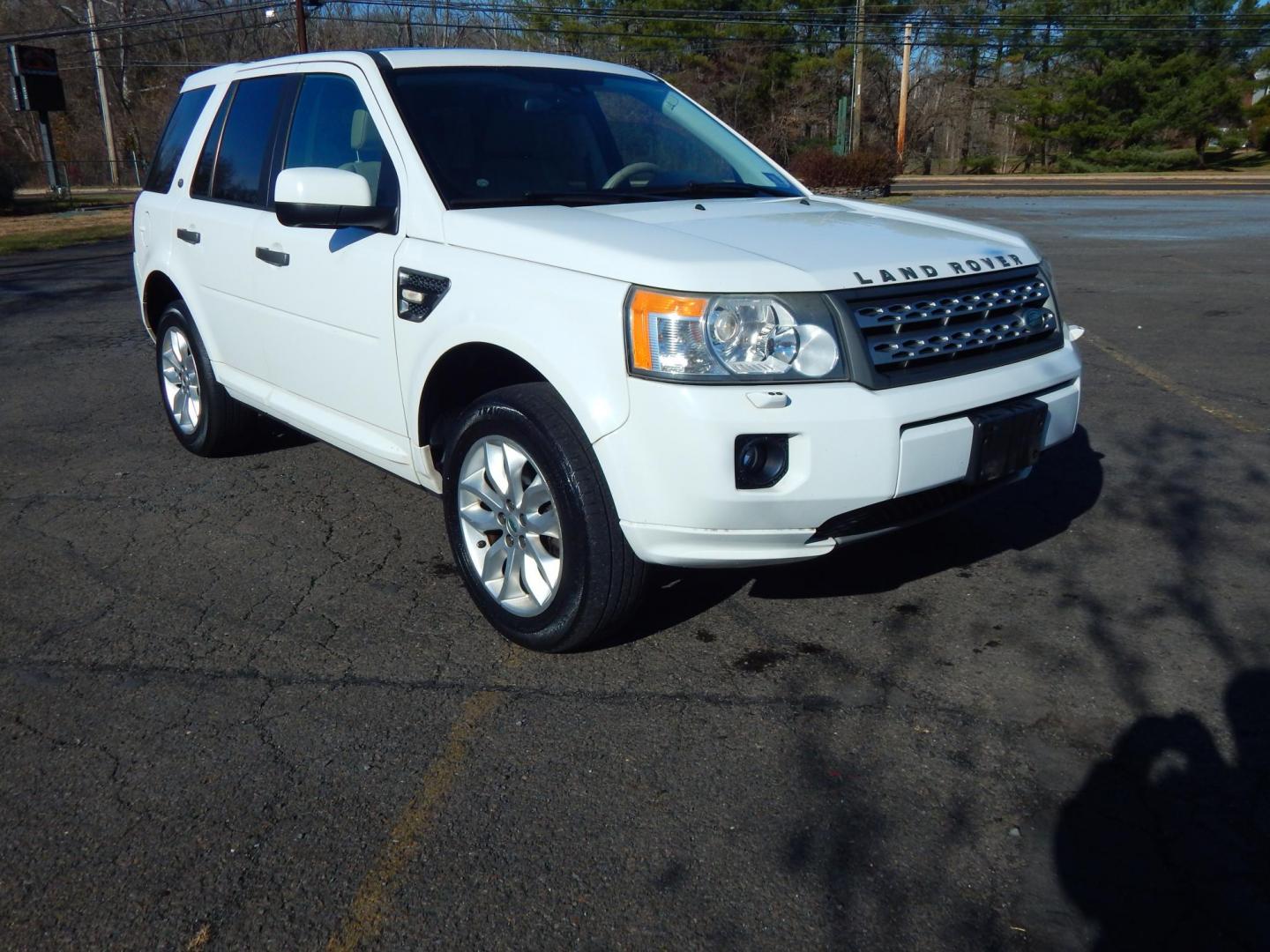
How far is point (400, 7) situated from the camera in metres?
49.9

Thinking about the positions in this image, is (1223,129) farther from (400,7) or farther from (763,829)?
Answer: (763,829)

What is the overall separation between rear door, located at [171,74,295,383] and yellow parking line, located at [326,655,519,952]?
7.24 ft

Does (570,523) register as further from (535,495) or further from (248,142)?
(248,142)

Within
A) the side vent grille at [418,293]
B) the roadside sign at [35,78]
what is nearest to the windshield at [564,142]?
the side vent grille at [418,293]

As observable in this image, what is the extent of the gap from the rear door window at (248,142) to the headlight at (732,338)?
2.49 meters

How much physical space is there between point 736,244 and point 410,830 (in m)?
1.88

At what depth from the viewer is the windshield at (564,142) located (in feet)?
13.2

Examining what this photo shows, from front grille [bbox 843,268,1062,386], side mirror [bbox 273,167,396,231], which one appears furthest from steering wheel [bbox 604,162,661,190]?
front grille [bbox 843,268,1062,386]

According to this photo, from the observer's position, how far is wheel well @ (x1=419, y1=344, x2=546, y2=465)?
12.1 ft

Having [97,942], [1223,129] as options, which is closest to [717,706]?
[97,942]

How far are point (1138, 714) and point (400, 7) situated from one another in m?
52.8

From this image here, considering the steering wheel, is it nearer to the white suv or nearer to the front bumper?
the white suv

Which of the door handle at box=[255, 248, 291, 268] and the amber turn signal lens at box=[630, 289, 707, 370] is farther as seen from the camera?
the door handle at box=[255, 248, 291, 268]

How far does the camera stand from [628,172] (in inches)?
173
